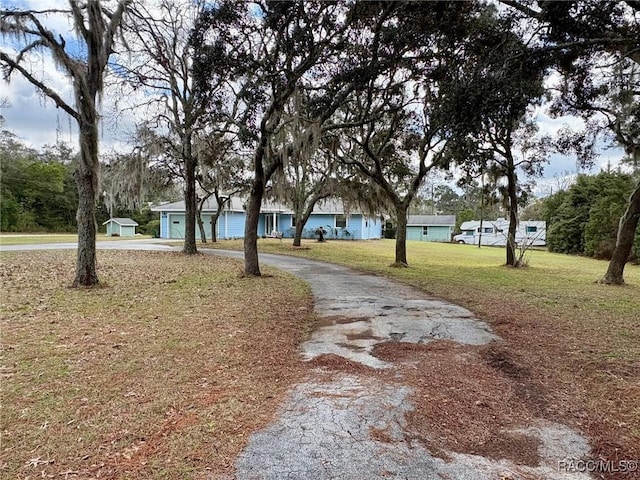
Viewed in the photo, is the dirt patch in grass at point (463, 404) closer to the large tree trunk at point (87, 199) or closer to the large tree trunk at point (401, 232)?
the large tree trunk at point (87, 199)

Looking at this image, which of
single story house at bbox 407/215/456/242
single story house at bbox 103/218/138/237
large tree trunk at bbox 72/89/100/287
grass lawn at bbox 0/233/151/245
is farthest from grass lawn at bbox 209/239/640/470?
single story house at bbox 407/215/456/242

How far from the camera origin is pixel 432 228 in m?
Answer: 49.8

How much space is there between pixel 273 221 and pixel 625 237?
2759cm

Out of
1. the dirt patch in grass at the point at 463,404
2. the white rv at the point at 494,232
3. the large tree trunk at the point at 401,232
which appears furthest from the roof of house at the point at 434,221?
the dirt patch in grass at the point at 463,404

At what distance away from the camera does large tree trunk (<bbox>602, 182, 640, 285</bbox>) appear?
1137 centimetres

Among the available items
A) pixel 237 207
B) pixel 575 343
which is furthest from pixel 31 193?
pixel 575 343

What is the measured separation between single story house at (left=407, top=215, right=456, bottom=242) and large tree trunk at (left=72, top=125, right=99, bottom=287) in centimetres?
4338

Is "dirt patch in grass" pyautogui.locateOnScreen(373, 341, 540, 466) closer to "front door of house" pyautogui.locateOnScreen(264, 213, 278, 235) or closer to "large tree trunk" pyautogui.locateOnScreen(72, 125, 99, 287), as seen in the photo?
"large tree trunk" pyautogui.locateOnScreen(72, 125, 99, 287)

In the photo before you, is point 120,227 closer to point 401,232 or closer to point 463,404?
point 401,232

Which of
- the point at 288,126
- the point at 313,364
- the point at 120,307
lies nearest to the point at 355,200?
the point at 288,126

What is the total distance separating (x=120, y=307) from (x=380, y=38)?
Result: 687cm

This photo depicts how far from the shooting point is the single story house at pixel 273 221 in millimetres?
31281

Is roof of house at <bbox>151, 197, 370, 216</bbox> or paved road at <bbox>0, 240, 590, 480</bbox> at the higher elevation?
roof of house at <bbox>151, 197, 370, 216</bbox>

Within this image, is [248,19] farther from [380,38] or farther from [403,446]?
[403,446]
